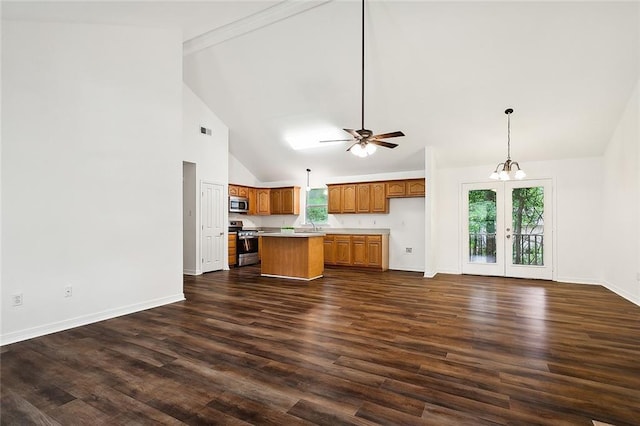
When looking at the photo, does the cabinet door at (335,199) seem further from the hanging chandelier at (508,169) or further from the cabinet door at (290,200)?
the hanging chandelier at (508,169)

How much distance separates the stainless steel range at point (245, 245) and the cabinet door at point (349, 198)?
8.22 feet

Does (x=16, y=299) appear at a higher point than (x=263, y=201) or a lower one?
lower

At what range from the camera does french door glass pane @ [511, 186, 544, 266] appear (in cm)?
667

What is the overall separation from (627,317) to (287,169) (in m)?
7.19

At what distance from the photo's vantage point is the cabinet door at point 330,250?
815 centimetres

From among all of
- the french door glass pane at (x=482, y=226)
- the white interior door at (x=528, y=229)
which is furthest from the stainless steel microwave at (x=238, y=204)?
the white interior door at (x=528, y=229)

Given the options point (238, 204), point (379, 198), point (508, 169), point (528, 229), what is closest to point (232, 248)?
point (238, 204)

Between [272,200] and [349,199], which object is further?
[272,200]

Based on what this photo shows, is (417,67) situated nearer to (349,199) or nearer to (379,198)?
(379,198)

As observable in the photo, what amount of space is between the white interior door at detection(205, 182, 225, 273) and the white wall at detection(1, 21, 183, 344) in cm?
241

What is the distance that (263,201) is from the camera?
939cm

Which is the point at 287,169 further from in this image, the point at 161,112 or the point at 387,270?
the point at 161,112

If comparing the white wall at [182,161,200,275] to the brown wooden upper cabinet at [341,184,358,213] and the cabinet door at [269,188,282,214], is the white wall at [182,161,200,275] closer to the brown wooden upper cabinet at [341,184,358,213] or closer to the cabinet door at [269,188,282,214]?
the cabinet door at [269,188,282,214]

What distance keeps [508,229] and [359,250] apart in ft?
10.7
